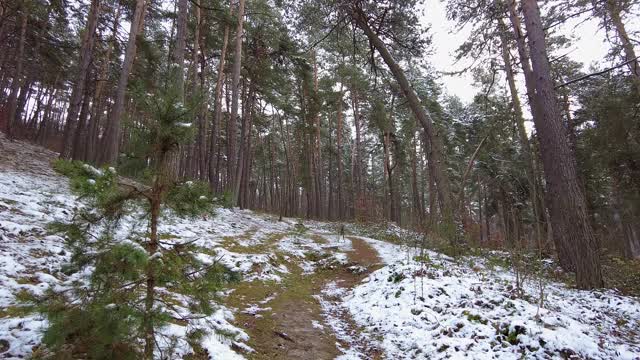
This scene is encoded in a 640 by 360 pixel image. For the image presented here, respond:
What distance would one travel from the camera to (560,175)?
726 centimetres

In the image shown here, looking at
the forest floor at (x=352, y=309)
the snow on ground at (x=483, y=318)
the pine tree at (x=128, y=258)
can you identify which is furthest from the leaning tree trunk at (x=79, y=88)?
the pine tree at (x=128, y=258)

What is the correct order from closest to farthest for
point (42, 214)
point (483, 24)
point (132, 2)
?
point (42, 214), point (483, 24), point (132, 2)

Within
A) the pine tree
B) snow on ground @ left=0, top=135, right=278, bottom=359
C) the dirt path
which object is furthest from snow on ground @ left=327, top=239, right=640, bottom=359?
the pine tree

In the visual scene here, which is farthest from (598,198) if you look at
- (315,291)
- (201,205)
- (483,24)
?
(201,205)

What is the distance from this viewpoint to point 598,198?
20.6 metres

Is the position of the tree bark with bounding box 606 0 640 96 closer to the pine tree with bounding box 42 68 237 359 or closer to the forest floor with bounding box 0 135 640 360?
the forest floor with bounding box 0 135 640 360

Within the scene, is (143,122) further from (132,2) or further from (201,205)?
(132,2)

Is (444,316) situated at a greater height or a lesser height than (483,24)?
lesser

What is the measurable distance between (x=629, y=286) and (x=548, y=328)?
451 cm

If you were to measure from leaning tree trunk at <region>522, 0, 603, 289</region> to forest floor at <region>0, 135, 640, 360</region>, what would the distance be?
65cm

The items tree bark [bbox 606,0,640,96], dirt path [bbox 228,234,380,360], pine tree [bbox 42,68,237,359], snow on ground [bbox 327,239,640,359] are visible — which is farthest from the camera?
tree bark [bbox 606,0,640,96]

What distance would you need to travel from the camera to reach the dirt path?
4605mm

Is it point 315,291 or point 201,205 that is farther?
point 315,291

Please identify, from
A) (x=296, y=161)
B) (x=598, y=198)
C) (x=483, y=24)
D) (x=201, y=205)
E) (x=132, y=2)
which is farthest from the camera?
(x=296, y=161)
